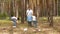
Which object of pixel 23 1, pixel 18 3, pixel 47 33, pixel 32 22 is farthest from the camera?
pixel 18 3

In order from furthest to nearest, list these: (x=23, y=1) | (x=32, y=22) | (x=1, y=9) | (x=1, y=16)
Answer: (x=1, y=9) → (x=1, y=16) → (x=23, y=1) → (x=32, y=22)

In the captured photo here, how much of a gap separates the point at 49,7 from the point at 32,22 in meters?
1.72

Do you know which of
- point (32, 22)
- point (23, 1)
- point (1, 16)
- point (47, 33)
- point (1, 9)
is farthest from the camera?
point (1, 9)

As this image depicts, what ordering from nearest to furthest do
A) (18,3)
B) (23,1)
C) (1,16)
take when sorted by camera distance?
1. (23,1)
2. (18,3)
3. (1,16)

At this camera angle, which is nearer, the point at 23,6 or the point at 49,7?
the point at 49,7

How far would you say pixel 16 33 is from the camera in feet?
40.2

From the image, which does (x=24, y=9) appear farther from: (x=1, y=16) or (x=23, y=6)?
(x=1, y=16)

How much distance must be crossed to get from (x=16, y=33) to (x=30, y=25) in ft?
12.1

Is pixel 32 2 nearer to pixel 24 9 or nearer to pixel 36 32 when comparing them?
pixel 24 9

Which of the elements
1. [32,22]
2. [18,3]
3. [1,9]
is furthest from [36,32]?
[1,9]

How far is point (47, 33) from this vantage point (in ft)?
39.5

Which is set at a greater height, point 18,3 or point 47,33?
point 18,3

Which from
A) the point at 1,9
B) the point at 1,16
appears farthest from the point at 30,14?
the point at 1,9

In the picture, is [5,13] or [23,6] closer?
[23,6]
